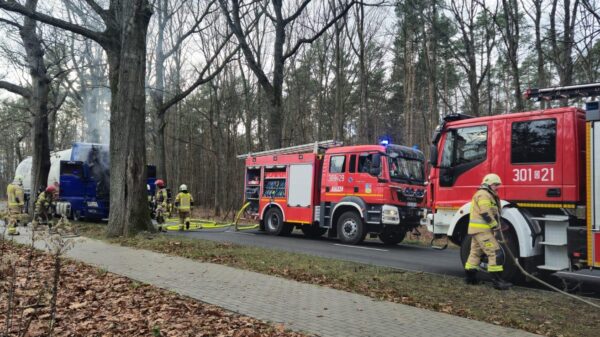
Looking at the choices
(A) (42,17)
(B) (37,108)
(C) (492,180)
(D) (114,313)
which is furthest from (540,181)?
(B) (37,108)

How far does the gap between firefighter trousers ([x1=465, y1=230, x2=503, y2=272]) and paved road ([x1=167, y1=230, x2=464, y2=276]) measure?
56.5 inches

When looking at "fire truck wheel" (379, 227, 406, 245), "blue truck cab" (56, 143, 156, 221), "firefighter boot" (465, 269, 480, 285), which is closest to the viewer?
"firefighter boot" (465, 269, 480, 285)

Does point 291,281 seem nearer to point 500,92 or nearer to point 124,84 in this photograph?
point 124,84

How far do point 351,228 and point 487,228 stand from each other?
6.46 m

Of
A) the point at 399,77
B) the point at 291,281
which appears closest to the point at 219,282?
the point at 291,281

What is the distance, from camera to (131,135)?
13.5m

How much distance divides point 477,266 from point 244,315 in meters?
4.17

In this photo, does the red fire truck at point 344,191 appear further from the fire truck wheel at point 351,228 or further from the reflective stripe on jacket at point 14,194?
the reflective stripe on jacket at point 14,194

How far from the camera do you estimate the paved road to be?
10.1 metres

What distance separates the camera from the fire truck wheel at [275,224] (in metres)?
16.2

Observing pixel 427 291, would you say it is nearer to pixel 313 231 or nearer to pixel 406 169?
pixel 406 169

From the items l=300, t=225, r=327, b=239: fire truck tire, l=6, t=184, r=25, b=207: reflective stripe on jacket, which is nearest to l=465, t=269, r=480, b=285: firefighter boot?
l=300, t=225, r=327, b=239: fire truck tire

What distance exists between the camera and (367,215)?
13336 mm

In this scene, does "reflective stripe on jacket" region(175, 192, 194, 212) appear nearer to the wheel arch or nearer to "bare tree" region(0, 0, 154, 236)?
"bare tree" region(0, 0, 154, 236)
